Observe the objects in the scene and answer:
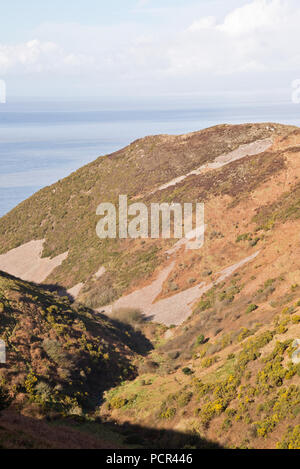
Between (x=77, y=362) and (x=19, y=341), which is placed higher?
(x=19, y=341)

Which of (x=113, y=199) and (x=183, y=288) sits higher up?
(x=113, y=199)

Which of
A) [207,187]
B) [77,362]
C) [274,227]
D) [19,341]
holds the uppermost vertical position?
[207,187]

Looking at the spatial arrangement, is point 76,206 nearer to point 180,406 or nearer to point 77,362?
point 77,362

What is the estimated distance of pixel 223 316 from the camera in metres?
36.1

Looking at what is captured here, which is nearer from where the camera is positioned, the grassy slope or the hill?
the hill

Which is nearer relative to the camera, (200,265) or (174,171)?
(200,265)

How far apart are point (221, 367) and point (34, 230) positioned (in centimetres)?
6032

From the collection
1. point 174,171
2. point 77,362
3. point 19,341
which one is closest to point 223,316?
point 77,362

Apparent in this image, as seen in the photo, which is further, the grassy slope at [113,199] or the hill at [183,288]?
the grassy slope at [113,199]

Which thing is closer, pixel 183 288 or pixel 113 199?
pixel 183 288
